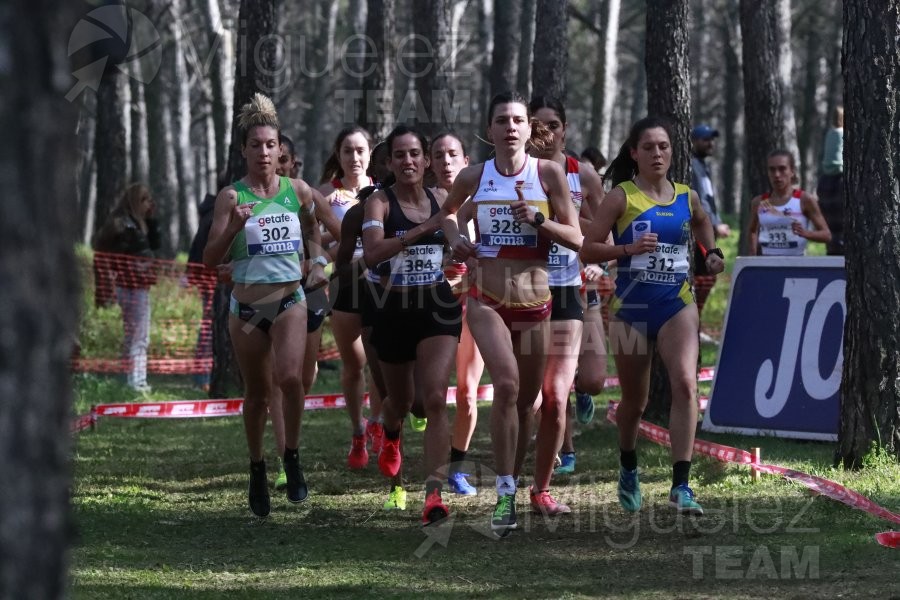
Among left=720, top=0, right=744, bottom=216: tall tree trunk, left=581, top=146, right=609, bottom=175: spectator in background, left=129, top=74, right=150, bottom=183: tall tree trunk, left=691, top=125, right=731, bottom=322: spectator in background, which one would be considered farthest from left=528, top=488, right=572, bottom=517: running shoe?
left=720, top=0, right=744, bottom=216: tall tree trunk

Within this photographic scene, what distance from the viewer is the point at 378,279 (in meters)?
8.96

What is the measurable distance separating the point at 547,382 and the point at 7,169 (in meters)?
5.76

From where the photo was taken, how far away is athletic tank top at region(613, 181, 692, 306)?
805cm

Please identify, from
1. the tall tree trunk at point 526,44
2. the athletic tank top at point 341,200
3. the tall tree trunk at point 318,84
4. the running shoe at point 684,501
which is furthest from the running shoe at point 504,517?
the tall tree trunk at point 318,84

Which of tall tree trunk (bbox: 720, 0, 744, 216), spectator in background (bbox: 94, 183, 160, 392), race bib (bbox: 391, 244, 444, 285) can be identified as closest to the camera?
race bib (bbox: 391, 244, 444, 285)

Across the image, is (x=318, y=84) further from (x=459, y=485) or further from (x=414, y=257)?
(x=414, y=257)

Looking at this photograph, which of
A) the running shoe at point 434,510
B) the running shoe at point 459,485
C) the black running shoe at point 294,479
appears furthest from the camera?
the running shoe at point 459,485

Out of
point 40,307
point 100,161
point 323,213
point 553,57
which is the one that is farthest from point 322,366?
point 40,307

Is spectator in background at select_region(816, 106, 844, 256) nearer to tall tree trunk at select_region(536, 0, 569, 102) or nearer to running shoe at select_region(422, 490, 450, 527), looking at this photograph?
tall tree trunk at select_region(536, 0, 569, 102)

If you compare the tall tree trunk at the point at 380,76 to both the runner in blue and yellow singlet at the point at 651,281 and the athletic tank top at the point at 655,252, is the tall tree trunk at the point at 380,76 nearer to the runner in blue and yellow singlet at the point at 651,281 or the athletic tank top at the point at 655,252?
the runner in blue and yellow singlet at the point at 651,281

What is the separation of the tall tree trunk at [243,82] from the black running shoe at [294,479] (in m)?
5.37

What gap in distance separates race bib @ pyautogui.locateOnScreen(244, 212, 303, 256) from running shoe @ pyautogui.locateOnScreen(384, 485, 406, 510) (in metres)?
1.63

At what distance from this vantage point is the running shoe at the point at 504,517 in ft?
25.9

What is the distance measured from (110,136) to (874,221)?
17554mm
